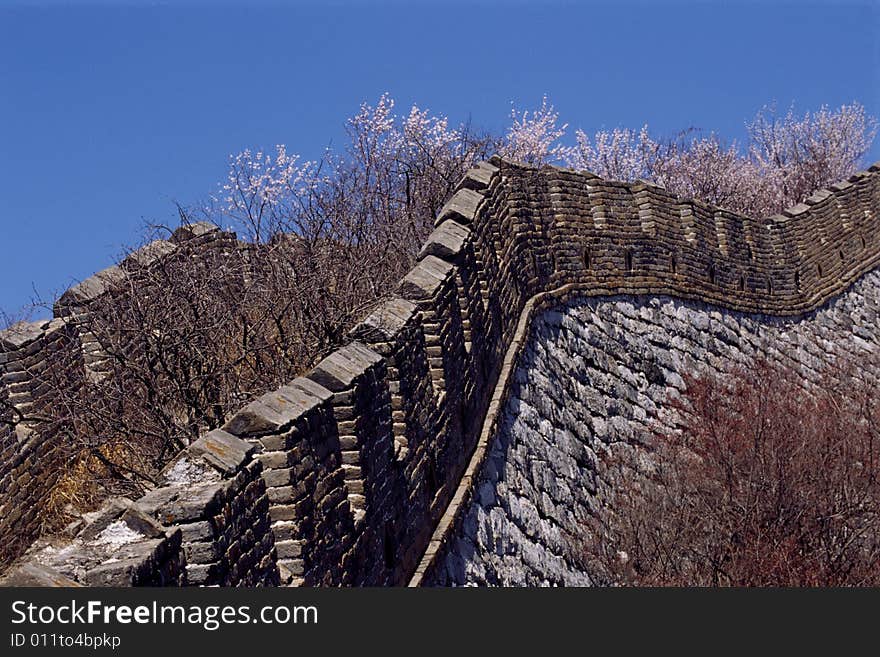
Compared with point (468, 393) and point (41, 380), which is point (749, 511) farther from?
point (41, 380)

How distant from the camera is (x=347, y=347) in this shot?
25.6 feet

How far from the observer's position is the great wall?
19.2 ft

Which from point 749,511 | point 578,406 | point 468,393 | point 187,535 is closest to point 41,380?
point 468,393

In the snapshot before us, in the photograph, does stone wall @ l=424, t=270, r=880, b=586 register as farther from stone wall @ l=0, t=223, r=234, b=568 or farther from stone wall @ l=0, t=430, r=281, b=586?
stone wall @ l=0, t=223, r=234, b=568

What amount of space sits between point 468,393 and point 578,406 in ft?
10.0

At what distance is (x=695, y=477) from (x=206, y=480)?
830 centimetres

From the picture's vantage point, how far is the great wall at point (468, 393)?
5.85 m

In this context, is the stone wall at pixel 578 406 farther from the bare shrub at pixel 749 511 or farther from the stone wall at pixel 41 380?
the stone wall at pixel 41 380

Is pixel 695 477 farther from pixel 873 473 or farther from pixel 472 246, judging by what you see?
pixel 472 246

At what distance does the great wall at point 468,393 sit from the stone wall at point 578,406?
0.03 m

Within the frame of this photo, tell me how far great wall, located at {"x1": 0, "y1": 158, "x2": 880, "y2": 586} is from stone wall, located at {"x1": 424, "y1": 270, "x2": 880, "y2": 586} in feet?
0.10

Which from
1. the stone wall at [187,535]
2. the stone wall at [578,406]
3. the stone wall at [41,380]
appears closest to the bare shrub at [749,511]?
the stone wall at [578,406]

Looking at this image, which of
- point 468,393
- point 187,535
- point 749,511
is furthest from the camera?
point 749,511

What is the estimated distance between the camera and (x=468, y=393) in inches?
421
